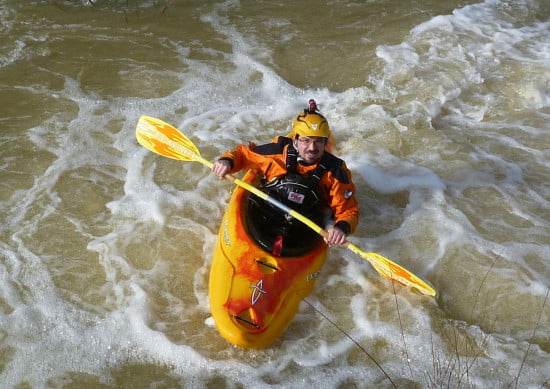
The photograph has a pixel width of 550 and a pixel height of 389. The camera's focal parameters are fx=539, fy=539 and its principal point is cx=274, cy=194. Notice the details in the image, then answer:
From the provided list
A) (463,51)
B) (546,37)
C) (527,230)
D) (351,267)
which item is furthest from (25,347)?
(546,37)

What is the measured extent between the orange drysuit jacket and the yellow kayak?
0.23 meters

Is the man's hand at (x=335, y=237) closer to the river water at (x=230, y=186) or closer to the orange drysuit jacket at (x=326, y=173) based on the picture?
the orange drysuit jacket at (x=326, y=173)

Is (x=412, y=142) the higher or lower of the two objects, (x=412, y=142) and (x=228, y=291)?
the lower

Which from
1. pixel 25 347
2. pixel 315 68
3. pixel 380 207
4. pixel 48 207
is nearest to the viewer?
pixel 25 347

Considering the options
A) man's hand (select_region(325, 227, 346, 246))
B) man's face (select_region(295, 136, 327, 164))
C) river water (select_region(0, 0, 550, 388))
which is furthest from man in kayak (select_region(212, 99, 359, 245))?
river water (select_region(0, 0, 550, 388))

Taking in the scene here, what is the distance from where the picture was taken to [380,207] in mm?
4445

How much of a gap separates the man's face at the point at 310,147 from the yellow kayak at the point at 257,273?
1.47 feet

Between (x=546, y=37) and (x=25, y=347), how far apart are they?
7220 millimetres

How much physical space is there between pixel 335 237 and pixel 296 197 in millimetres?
416

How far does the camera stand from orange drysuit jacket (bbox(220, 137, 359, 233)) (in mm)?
3617

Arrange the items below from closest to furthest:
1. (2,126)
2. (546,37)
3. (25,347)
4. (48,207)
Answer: (25,347) < (48,207) < (2,126) < (546,37)

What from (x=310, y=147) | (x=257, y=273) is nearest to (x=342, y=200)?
(x=310, y=147)

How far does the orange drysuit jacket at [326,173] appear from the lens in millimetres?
3617

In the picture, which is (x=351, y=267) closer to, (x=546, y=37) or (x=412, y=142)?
(x=412, y=142)
